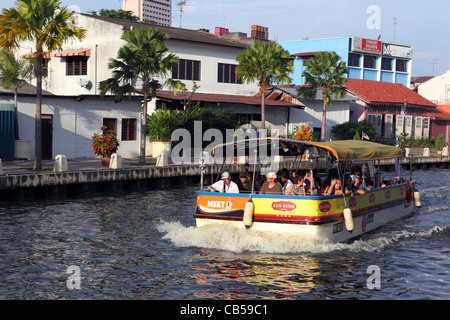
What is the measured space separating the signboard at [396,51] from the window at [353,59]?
511 centimetres

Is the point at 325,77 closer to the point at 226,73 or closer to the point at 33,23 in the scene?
the point at 226,73

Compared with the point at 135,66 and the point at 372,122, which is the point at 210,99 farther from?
the point at 372,122


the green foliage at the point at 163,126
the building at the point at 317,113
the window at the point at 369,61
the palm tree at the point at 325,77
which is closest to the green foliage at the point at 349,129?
the building at the point at 317,113

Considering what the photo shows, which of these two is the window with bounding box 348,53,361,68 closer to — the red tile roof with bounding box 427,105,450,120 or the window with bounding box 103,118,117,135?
the red tile roof with bounding box 427,105,450,120

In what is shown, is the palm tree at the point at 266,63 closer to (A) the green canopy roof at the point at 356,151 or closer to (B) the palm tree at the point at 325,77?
(B) the palm tree at the point at 325,77

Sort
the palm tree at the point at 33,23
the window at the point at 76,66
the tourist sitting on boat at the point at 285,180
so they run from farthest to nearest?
the window at the point at 76,66, the palm tree at the point at 33,23, the tourist sitting on boat at the point at 285,180

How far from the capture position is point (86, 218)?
20.6 m

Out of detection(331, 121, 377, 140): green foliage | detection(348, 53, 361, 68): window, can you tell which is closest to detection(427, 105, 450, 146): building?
detection(348, 53, 361, 68): window

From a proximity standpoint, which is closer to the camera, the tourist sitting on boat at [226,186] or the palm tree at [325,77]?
the tourist sitting on boat at [226,186]

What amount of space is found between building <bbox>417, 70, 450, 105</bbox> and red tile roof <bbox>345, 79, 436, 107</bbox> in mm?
13002

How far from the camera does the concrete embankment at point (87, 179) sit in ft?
79.7

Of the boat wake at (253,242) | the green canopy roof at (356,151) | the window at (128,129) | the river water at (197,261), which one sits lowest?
the river water at (197,261)

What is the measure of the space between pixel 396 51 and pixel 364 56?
7.03 meters
